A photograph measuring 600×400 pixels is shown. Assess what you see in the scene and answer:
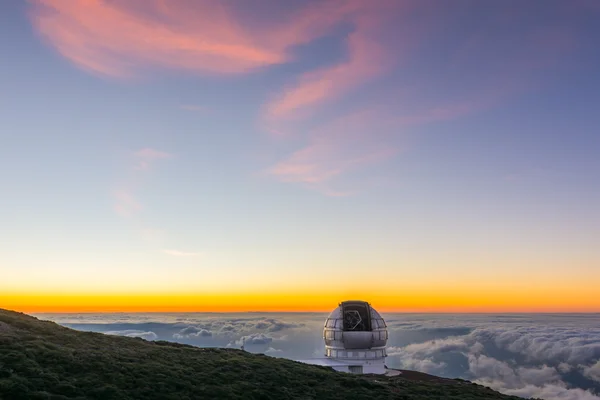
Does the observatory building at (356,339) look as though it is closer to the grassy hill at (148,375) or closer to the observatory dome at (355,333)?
the observatory dome at (355,333)

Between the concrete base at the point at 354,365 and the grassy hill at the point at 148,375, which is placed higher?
the grassy hill at the point at 148,375

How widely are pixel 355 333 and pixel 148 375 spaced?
27947 mm

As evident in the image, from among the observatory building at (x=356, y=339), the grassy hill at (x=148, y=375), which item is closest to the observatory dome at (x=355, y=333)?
the observatory building at (x=356, y=339)

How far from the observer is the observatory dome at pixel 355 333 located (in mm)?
49750

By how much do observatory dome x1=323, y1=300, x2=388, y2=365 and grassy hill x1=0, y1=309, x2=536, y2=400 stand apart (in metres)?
11.2

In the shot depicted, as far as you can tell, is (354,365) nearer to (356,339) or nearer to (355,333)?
(356,339)

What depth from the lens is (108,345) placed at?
106 ft

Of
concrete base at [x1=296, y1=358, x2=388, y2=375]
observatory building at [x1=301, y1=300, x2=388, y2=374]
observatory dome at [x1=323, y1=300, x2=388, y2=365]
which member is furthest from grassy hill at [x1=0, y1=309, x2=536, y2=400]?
observatory dome at [x1=323, y1=300, x2=388, y2=365]

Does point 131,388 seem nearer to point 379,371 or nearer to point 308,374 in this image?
point 308,374

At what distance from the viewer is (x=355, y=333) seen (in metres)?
50.0

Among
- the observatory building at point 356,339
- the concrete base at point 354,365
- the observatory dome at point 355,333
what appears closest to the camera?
the concrete base at point 354,365

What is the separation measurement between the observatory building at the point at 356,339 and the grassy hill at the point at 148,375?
32.9ft

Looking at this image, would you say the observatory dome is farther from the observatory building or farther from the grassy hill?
the grassy hill

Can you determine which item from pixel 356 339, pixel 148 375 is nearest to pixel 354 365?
pixel 356 339
